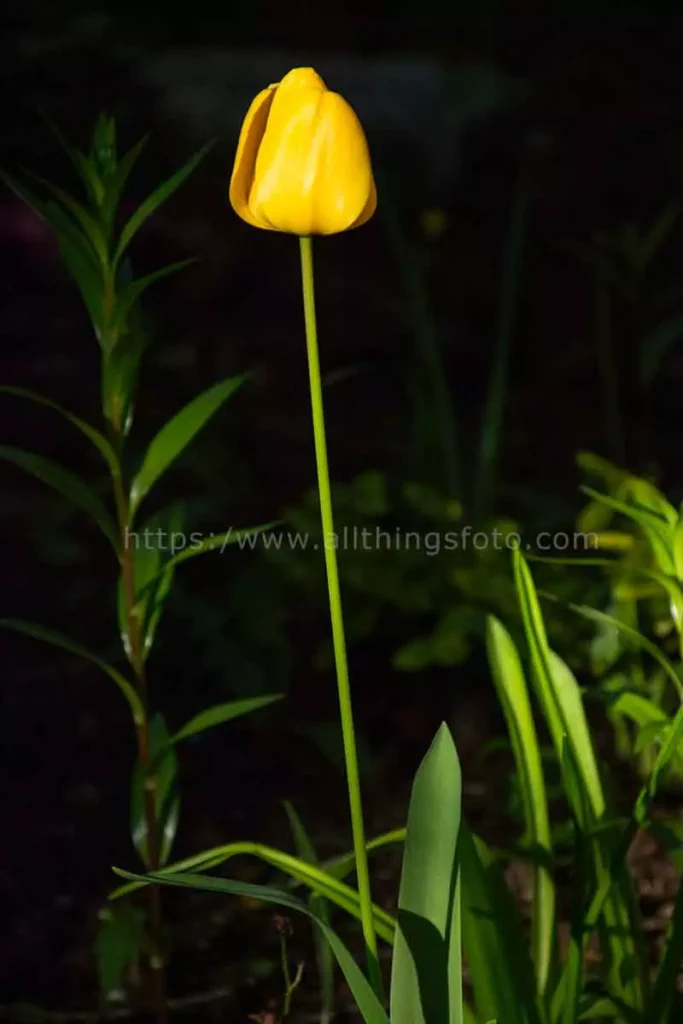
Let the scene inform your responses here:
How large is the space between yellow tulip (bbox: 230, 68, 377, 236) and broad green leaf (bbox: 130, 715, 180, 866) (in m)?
0.42

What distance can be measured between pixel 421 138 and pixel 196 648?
1849 mm

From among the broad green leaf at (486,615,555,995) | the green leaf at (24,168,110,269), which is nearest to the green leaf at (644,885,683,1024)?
the broad green leaf at (486,615,555,995)

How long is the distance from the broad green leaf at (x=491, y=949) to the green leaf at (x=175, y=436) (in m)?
0.33

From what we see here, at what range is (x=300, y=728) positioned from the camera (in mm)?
1556

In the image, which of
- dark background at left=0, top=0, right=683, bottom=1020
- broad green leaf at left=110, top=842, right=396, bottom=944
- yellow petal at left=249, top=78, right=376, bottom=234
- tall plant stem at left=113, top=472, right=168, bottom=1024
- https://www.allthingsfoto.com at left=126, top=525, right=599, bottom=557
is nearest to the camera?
yellow petal at left=249, top=78, right=376, bottom=234

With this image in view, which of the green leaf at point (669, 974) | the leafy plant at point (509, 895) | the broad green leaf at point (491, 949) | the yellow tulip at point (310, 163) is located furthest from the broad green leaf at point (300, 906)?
the yellow tulip at point (310, 163)

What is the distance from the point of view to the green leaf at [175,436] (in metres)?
0.91

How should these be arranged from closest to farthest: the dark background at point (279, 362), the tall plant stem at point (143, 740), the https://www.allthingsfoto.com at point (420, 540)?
the tall plant stem at point (143, 740), the dark background at point (279, 362), the https://www.allthingsfoto.com at point (420, 540)

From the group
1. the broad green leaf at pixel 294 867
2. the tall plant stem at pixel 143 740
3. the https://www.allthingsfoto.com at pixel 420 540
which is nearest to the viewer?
the broad green leaf at pixel 294 867

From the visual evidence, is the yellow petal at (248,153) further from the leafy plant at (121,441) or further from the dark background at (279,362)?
the dark background at (279,362)

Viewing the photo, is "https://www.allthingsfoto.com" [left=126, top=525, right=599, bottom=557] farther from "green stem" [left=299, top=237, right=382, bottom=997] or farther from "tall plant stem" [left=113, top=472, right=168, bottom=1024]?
"green stem" [left=299, top=237, right=382, bottom=997]

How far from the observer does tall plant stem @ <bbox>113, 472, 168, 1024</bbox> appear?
935mm

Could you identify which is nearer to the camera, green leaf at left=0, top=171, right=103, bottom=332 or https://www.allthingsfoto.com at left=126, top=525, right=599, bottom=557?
green leaf at left=0, top=171, right=103, bottom=332

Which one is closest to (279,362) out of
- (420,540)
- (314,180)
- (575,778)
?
(420,540)
